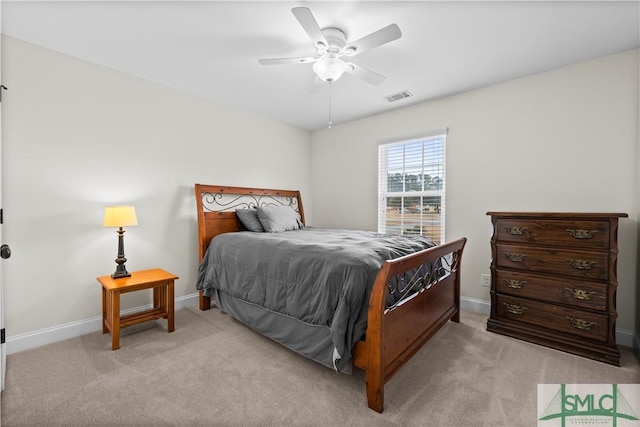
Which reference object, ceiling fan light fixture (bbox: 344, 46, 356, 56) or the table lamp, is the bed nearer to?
the table lamp

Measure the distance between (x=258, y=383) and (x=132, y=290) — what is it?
1359 millimetres

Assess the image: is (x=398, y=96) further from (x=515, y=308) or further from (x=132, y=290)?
(x=132, y=290)

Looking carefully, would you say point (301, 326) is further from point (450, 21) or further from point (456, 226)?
point (450, 21)

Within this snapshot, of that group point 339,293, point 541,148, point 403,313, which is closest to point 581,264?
point 541,148

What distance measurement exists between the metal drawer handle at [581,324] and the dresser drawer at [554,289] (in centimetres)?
11

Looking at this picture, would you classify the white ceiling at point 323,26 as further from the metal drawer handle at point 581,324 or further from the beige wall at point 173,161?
the metal drawer handle at point 581,324

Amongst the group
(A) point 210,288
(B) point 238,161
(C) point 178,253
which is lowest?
(A) point 210,288

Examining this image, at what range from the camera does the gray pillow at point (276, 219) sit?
343 centimetres

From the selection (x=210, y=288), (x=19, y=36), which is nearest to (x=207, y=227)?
(x=210, y=288)

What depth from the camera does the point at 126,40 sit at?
226cm

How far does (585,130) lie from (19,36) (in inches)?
190

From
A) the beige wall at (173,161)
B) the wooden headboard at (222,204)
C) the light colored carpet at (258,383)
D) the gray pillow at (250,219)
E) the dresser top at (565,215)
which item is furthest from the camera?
the gray pillow at (250,219)

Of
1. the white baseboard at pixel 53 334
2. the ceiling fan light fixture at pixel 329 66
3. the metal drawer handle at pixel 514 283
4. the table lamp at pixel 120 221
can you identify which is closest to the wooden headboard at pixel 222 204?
the table lamp at pixel 120 221

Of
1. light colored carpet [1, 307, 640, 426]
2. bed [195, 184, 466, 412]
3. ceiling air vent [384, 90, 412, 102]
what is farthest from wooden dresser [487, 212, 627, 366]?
ceiling air vent [384, 90, 412, 102]
